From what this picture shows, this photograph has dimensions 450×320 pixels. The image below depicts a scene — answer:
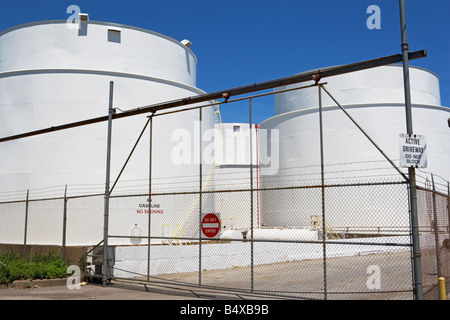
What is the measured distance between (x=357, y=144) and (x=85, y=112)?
16475 mm

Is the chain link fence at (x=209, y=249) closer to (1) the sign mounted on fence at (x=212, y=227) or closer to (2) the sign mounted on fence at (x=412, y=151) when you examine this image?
(1) the sign mounted on fence at (x=212, y=227)

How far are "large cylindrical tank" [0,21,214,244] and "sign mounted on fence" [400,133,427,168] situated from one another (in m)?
11.4

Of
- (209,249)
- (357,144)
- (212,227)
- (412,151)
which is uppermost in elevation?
(357,144)

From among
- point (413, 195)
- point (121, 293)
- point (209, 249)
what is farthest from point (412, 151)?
point (209, 249)

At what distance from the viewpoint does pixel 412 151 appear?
27.3ft

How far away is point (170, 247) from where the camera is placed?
52.1 feet

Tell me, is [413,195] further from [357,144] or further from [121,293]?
[357,144]

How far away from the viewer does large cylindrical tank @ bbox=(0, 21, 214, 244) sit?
17344 millimetres

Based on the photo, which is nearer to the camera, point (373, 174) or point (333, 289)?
point (333, 289)

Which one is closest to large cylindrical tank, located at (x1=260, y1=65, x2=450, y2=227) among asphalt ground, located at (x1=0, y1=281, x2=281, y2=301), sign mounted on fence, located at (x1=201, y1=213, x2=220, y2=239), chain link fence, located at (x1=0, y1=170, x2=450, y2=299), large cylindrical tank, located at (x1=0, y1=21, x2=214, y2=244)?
chain link fence, located at (x1=0, y1=170, x2=450, y2=299)

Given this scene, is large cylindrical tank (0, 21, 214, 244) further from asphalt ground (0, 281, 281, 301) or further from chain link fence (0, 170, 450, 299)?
asphalt ground (0, 281, 281, 301)
